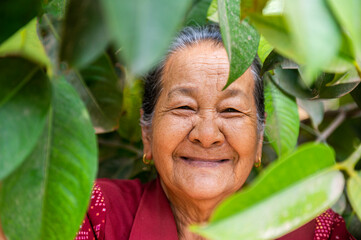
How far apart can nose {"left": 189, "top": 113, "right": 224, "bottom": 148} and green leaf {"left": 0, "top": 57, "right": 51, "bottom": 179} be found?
2.35 ft

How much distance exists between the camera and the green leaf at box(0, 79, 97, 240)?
45cm

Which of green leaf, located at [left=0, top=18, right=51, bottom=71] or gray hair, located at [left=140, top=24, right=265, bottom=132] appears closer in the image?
green leaf, located at [left=0, top=18, right=51, bottom=71]

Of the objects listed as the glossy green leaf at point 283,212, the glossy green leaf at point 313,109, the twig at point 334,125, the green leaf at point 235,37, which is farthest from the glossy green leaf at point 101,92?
the twig at point 334,125

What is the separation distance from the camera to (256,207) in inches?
13.4

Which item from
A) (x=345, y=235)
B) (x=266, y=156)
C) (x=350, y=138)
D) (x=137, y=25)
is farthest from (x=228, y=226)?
(x=350, y=138)

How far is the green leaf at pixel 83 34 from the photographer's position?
0.32 meters

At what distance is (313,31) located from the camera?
292 millimetres

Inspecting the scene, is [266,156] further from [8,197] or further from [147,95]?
[8,197]

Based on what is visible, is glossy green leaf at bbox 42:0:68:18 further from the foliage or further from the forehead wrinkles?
the forehead wrinkles

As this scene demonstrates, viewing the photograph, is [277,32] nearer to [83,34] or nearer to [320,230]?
[83,34]

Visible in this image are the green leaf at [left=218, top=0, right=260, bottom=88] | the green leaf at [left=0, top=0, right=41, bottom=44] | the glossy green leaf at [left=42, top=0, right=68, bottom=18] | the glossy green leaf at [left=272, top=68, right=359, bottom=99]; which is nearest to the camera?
the green leaf at [left=0, top=0, right=41, bottom=44]

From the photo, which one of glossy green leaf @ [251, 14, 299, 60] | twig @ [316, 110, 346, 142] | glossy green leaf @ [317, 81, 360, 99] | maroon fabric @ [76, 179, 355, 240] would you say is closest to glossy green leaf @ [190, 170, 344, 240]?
glossy green leaf @ [251, 14, 299, 60]

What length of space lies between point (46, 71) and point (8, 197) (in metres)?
0.13

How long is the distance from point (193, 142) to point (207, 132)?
0.19ft
